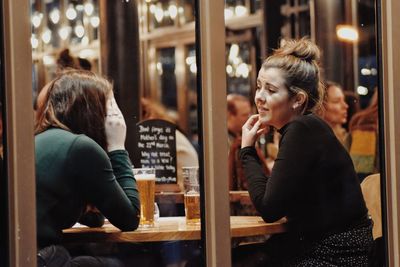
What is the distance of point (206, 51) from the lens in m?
2.71

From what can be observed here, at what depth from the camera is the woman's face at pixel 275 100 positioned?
2818 millimetres

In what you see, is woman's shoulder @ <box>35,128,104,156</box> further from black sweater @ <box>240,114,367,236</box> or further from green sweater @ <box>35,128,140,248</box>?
black sweater @ <box>240,114,367,236</box>

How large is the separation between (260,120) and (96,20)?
78cm

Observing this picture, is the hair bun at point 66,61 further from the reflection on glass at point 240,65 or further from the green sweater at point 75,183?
the reflection on glass at point 240,65

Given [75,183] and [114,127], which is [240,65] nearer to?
[114,127]

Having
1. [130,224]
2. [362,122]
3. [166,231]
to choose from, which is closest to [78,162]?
[130,224]

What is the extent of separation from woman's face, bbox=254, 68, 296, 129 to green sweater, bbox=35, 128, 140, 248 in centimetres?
58

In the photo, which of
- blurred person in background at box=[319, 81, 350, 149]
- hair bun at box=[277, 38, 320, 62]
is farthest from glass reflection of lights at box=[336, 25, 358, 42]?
hair bun at box=[277, 38, 320, 62]

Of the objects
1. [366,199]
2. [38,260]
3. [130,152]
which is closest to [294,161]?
[366,199]

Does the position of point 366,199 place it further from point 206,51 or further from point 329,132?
point 206,51

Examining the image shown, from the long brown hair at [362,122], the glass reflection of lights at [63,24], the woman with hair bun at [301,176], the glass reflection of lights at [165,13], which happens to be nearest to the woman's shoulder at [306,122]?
the woman with hair bun at [301,176]

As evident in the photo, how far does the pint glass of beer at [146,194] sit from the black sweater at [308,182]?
0.36m

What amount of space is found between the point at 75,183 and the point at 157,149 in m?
0.73

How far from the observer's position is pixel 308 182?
285 centimetres
